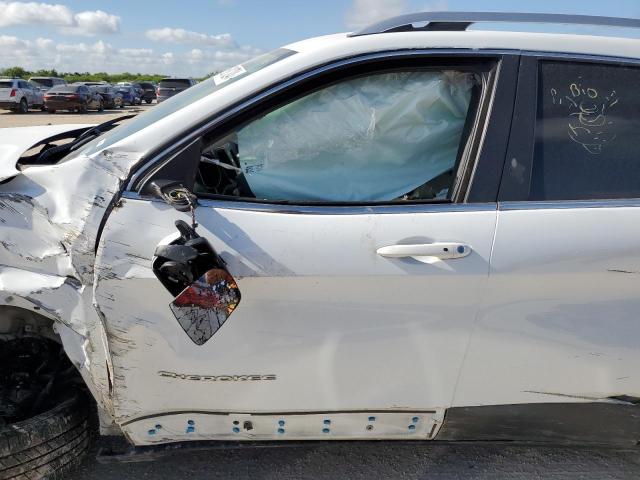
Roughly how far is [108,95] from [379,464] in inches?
1493

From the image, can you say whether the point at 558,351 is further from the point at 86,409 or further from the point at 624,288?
the point at 86,409

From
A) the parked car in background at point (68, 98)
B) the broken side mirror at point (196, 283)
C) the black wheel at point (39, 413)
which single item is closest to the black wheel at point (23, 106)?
the parked car in background at point (68, 98)

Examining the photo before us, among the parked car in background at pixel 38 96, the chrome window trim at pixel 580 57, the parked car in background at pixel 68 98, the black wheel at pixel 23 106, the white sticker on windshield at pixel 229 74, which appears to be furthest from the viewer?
the parked car in background at pixel 38 96

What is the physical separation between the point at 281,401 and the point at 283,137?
0.98 metres

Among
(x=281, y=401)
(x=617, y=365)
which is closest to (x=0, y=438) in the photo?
(x=281, y=401)

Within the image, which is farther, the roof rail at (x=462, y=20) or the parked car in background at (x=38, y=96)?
the parked car in background at (x=38, y=96)

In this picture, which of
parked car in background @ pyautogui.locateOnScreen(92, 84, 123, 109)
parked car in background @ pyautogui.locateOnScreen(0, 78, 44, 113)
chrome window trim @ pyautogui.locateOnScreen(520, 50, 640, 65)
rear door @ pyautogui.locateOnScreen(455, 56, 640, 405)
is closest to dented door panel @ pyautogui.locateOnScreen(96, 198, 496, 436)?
rear door @ pyautogui.locateOnScreen(455, 56, 640, 405)

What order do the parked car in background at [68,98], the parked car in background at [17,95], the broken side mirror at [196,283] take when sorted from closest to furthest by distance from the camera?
the broken side mirror at [196,283], the parked car in background at [17,95], the parked car in background at [68,98]

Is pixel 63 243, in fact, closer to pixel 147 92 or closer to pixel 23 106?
pixel 23 106

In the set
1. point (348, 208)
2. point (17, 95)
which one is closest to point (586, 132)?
point (348, 208)

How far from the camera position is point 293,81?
6.21ft

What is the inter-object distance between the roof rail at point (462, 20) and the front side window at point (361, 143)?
17 cm

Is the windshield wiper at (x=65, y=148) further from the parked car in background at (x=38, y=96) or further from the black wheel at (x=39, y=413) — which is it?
the parked car in background at (x=38, y=96)

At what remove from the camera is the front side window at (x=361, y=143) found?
6.62 ft
